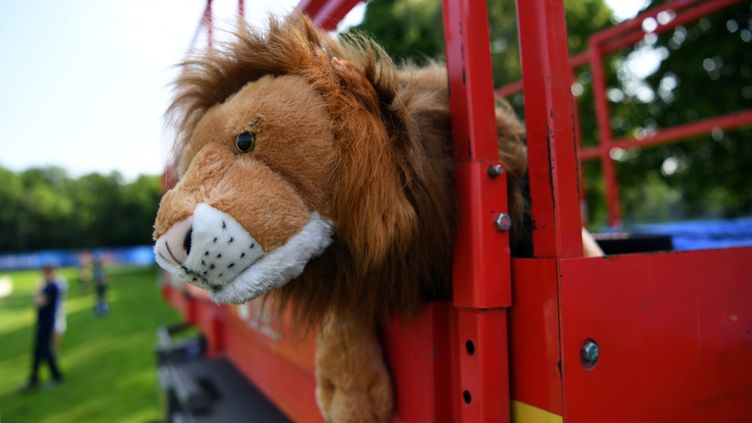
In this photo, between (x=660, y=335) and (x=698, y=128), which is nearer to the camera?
(x=660, y=335)

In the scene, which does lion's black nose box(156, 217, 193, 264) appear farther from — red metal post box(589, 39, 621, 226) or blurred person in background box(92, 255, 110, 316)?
blurred person in background box(92, 255, 110, 316)

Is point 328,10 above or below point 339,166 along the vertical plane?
above

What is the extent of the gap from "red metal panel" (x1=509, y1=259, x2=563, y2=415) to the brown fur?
0.54 ft

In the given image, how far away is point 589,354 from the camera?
2.85ft

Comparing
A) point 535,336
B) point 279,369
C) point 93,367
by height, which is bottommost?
point 93,367

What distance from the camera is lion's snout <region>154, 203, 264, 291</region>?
0.77 meters

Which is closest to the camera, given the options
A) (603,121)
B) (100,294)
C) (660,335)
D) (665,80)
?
(660,335)

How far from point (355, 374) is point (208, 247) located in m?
0.52

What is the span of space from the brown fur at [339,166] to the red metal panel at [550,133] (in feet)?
0.49

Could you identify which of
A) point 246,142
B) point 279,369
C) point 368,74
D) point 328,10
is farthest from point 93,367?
point 368,74

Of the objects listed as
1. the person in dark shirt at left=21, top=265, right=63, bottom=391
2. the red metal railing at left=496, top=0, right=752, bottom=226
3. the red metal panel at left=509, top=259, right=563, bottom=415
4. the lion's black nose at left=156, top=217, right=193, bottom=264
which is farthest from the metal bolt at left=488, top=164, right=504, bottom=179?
the person in dark shirt at left=21, top=265, right=63, bottom=391

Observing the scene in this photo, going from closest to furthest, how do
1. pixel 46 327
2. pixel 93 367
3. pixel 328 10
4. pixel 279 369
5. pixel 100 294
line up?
pixel 328 10
pixel 279 369
pixel 46 327
pixel 93 367
pixel 100 294

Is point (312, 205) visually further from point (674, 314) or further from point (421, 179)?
point (674, 314)

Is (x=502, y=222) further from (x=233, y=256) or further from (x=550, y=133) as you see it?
(x=233, y=256)
